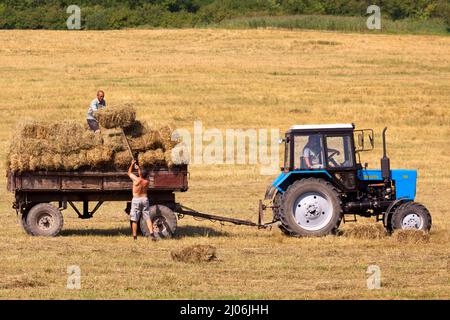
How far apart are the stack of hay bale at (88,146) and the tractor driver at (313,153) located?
2.19 meters

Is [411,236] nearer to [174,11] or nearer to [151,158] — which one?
[151,158]

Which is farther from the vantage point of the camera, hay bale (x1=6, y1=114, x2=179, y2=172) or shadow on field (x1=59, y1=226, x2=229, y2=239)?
shadow on field (x1=59, y1=226, x2=229, y2=239)

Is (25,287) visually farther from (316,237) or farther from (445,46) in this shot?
(445,46)

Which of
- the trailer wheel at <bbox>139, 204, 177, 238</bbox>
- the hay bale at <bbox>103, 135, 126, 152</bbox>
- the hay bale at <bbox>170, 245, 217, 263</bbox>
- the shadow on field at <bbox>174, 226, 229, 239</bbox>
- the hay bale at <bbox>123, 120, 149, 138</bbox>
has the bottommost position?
the shadow on field at <bbox>174, 226, 229, 239</bbox>

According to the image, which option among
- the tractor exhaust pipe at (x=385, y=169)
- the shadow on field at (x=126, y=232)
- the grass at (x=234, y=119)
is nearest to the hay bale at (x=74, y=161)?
the grass at (x=234, y=119)

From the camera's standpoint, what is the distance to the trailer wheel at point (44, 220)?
19.3 m

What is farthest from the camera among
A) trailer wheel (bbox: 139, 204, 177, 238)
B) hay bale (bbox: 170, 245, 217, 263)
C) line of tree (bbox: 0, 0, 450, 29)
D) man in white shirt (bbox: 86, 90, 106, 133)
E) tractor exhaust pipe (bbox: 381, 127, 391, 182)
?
line of tree (bbox: 0, 0, 450, 29)

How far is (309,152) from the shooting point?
1909cm

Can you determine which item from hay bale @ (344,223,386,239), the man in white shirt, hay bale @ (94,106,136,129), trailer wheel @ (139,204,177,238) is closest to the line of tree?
the man in white shirt

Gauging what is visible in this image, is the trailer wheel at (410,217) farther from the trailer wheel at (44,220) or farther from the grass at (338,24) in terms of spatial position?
the grass at (338,24)

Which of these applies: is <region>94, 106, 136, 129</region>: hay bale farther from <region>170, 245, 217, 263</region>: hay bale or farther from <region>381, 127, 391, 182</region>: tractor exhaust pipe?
<region>381, 127, 391, 182</region>: tractor exhaust pipe

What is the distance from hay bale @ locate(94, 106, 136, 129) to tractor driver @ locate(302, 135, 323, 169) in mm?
3154

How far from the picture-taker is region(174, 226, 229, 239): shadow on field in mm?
20109
